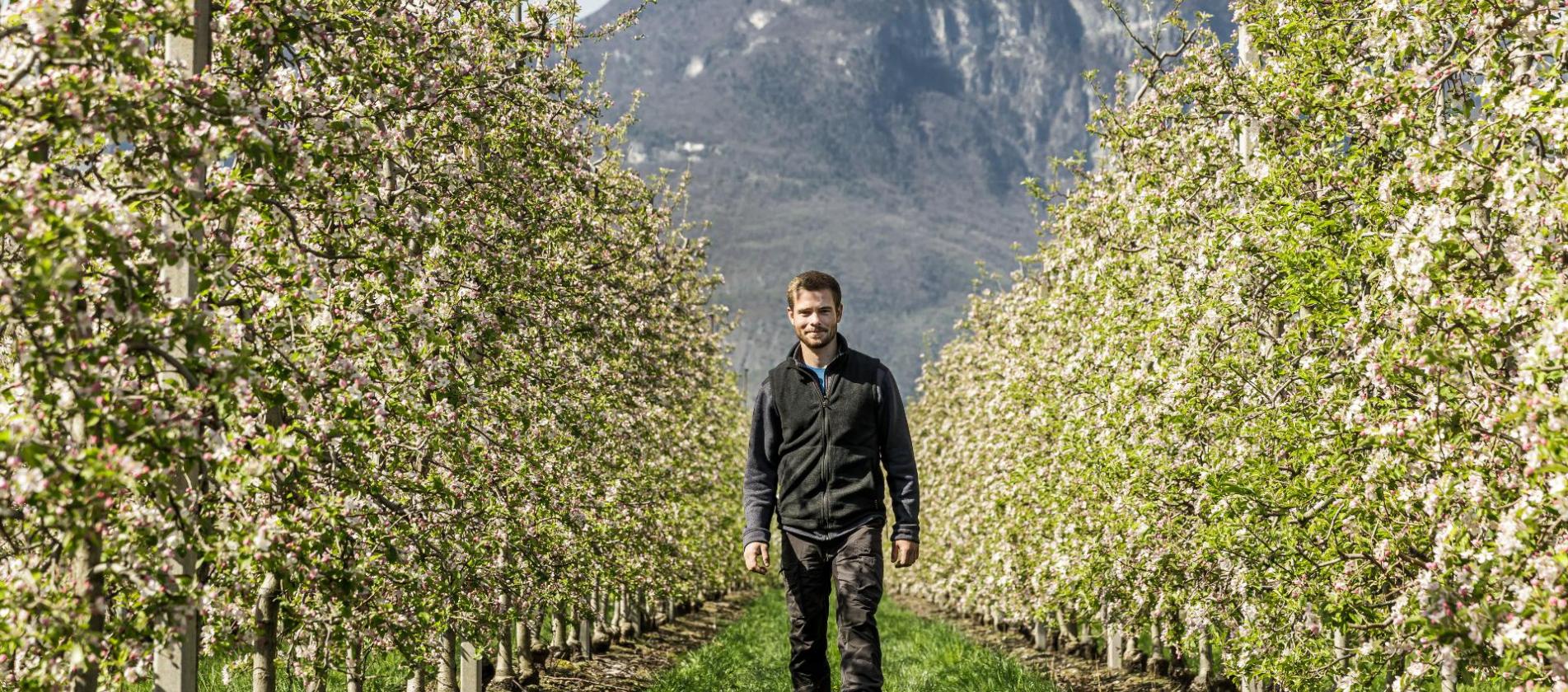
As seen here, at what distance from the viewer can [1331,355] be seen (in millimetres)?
8844

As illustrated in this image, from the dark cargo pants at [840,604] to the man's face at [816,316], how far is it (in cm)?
116

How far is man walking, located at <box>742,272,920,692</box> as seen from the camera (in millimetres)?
7441

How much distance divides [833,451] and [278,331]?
3.24 meters

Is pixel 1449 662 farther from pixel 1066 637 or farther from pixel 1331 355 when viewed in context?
pixel 1066 637

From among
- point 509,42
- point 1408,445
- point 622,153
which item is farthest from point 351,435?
point 622,153

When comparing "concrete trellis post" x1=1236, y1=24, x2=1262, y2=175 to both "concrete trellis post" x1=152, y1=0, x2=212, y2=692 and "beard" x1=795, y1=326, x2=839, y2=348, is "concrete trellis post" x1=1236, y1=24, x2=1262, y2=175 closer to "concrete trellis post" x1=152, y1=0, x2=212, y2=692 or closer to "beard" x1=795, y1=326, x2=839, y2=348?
"beard" x1=795, y1=326, x2=839, y2=348

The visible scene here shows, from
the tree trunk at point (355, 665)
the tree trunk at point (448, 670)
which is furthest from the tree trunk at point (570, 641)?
the tree trunk at point (355, 665)

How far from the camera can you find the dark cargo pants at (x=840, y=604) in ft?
24.1

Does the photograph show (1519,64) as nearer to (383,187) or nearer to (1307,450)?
(1307,450)

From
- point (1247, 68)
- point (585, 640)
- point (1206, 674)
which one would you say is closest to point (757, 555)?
point (1247, 68)

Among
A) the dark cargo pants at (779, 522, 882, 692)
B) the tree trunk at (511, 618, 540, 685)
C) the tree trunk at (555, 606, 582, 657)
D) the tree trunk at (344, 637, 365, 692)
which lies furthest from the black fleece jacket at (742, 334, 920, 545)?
the tree trunk at (555, 606, 582, 657)

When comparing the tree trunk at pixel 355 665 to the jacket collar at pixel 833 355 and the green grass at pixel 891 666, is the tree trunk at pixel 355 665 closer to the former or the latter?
the jacket collar at pixel 833 355

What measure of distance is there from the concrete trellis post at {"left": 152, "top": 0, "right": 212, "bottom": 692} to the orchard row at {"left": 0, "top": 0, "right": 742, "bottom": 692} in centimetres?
2

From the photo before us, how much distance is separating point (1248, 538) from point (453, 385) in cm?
530
